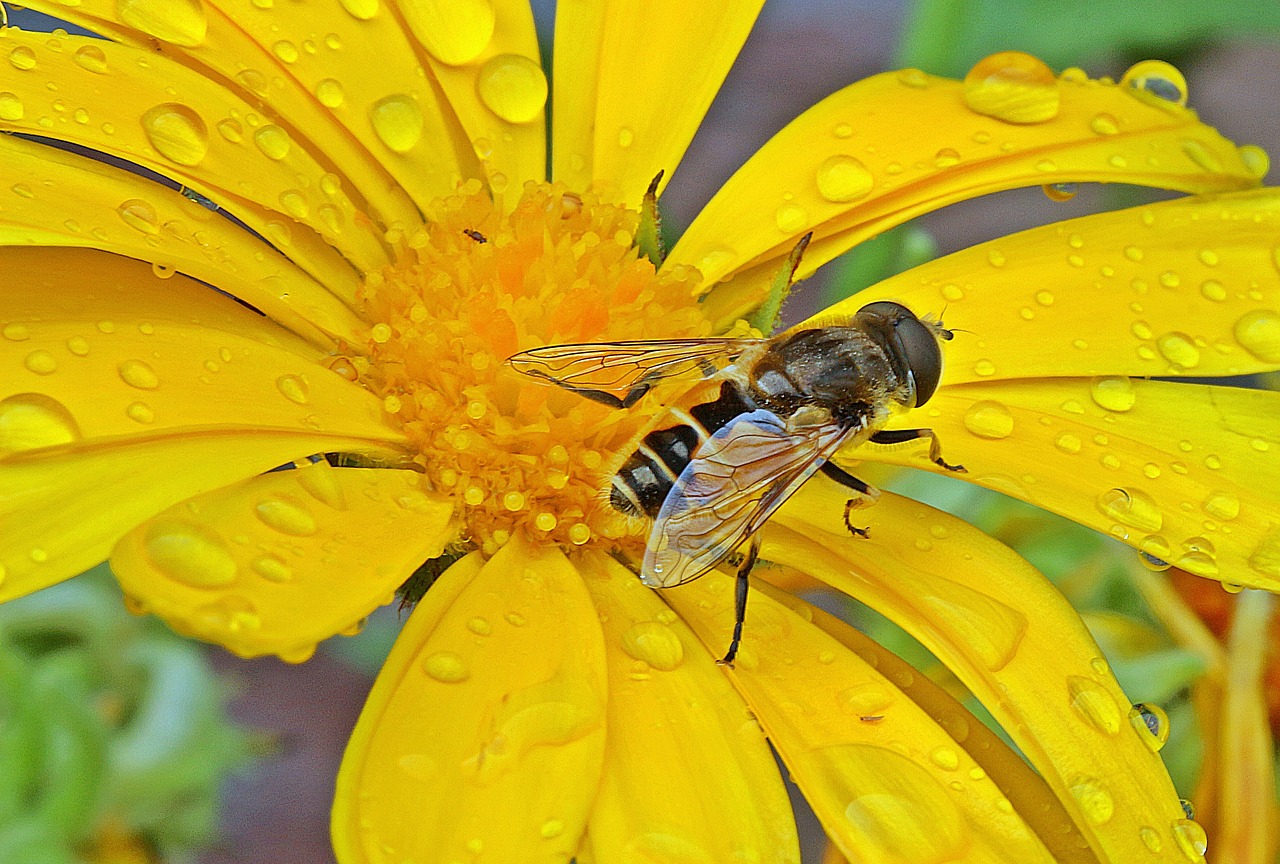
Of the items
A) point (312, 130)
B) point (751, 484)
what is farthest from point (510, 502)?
point (312, 130)

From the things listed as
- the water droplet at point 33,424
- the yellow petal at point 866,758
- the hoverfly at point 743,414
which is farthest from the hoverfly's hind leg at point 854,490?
the water droplet at point 33,424

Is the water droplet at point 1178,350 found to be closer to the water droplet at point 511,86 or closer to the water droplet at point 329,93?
the water droplet at point 511,86

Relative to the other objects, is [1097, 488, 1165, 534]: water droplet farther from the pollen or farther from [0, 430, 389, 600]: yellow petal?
[0, 430, 389, 600]: yellow petal

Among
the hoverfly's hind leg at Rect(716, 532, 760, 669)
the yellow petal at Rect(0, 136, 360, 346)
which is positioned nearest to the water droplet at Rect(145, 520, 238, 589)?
the yellow petal at Rect(0, 136, 360, 346)

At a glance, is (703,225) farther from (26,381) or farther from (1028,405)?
(26,381)

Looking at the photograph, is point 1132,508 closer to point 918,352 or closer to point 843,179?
point 918,352

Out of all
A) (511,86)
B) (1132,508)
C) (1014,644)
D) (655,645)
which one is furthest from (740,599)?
(511,86)
